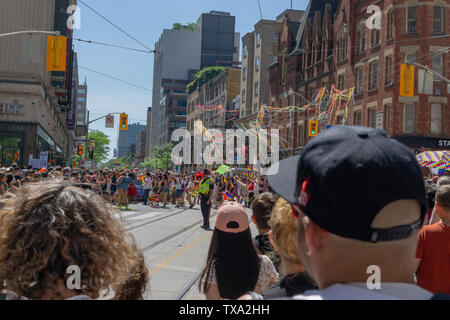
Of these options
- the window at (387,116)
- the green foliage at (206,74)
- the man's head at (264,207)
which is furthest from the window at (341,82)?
the green foliage at (206,74)

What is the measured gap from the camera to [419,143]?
30531 mm

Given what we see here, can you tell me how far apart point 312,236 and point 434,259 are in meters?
3.39

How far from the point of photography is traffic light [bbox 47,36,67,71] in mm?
16219

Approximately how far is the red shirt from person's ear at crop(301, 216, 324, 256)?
10.9 ft

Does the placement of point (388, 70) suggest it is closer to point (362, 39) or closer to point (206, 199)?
point (362, 39)

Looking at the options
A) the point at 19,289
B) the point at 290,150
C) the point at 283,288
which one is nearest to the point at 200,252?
the point at 283,288

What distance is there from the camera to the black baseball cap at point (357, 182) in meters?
1.29

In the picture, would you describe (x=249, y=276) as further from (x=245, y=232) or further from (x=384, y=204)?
(x=384, y=204)

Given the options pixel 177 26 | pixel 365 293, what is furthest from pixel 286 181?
pixel 177 26

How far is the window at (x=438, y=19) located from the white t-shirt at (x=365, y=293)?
1354 inches

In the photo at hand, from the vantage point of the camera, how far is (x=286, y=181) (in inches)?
62.6

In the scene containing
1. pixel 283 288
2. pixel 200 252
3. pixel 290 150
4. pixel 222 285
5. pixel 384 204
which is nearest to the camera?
pixel 384 204

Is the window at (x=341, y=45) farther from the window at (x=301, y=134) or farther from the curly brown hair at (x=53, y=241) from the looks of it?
the curly brown hair at (x=53, y=241)
